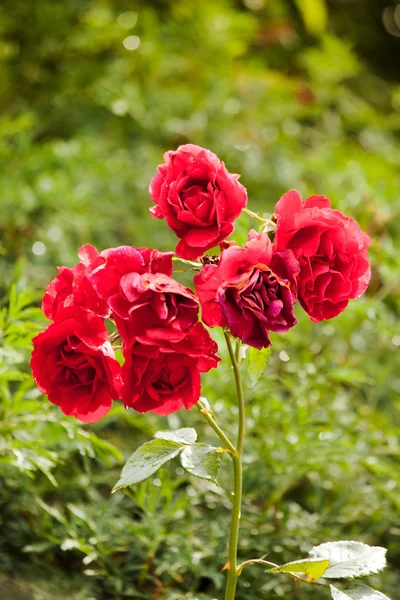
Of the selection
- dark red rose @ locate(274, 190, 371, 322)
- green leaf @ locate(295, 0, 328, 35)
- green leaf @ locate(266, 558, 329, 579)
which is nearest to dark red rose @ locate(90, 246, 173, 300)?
dark red rose @ locate(274, 190, 371, 322)

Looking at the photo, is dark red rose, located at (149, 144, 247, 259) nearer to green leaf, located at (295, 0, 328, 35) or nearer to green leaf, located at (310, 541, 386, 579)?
green leaf, located at (310, 541, 386, 579)

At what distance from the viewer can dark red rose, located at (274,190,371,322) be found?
2.17ft

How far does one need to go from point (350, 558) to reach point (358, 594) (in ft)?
0.12

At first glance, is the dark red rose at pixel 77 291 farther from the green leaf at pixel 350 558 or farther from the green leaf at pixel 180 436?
the green leaf at pixel 350 558

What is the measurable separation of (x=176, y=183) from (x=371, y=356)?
3.43 ft

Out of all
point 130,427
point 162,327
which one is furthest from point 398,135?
point 162,327

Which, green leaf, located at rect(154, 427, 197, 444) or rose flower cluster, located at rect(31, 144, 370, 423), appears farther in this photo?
green leaf, located at rect(154, 427, 197, 444)

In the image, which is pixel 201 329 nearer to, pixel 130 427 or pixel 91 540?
pixel 91 540

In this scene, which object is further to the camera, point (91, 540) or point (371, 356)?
point (371, 356)

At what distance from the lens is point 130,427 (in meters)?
1.50

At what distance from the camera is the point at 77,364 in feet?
2.17

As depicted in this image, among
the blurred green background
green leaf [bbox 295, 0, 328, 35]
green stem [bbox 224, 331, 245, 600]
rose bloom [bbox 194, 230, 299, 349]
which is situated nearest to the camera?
rose bloom [bbox 194, 230, 299, 349]

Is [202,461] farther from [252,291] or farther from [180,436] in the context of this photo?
[252,291]

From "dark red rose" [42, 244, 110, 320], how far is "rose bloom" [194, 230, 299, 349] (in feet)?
0.36
